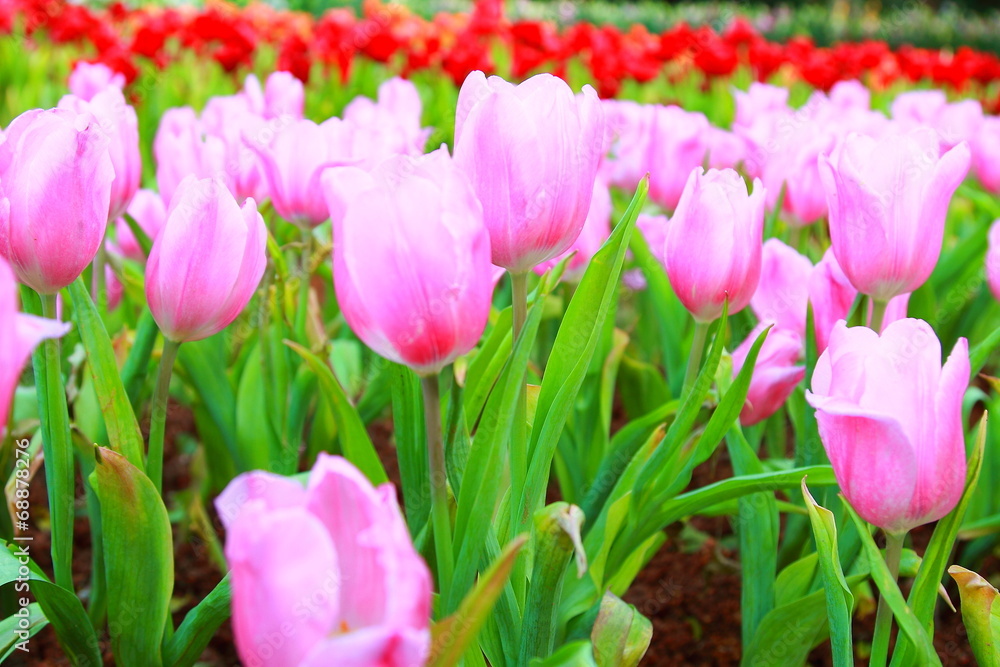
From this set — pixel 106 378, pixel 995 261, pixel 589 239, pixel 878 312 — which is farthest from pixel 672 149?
pixel 106 378

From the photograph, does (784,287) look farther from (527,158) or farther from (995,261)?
(527,158)

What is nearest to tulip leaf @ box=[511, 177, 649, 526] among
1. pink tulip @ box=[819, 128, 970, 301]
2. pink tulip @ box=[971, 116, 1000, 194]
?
pink tulip @ box=[819, 128, 970, 301]

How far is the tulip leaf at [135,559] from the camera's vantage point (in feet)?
2.87

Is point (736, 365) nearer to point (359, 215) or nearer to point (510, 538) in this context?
point (510, 538)

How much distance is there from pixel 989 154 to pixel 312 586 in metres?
2.05

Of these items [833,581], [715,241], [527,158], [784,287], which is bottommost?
[833,581]

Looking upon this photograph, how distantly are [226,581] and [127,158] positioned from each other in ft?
1.82

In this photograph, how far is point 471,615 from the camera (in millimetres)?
551

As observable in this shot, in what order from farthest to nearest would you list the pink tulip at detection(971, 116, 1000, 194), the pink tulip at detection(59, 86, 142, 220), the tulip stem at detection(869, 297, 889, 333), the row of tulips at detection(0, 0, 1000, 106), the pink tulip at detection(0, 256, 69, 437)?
1. the row of tulips at detection(0, 0, 1000, 106)
2. the pink tulip at detection(971, 116, 1000, 194)
3. the pink tulip at detection(59, 86, 142, 220)
4. the tulip stem at detection(869, 297, 889, 333)
5. the pink tulip at detection(0, 256, 69, 437)

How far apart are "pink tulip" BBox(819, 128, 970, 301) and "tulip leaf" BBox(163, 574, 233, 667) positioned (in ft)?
2.30

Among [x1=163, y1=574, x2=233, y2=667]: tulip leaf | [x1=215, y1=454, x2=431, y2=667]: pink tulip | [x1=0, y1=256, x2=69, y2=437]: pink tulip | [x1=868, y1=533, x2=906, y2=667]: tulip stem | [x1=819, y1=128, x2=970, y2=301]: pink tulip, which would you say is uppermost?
[x1=0, y1=256, x2=69, y2=437]: pink tulip

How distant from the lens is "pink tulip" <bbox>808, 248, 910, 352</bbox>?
1.10 metres

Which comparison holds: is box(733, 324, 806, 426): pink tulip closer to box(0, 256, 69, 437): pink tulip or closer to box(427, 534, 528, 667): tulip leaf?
box(427, 534, 528, 667): tulip leaf

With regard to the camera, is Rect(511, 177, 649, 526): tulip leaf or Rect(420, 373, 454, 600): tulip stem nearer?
Rect(420, 373, 454, 600): tulip stem
